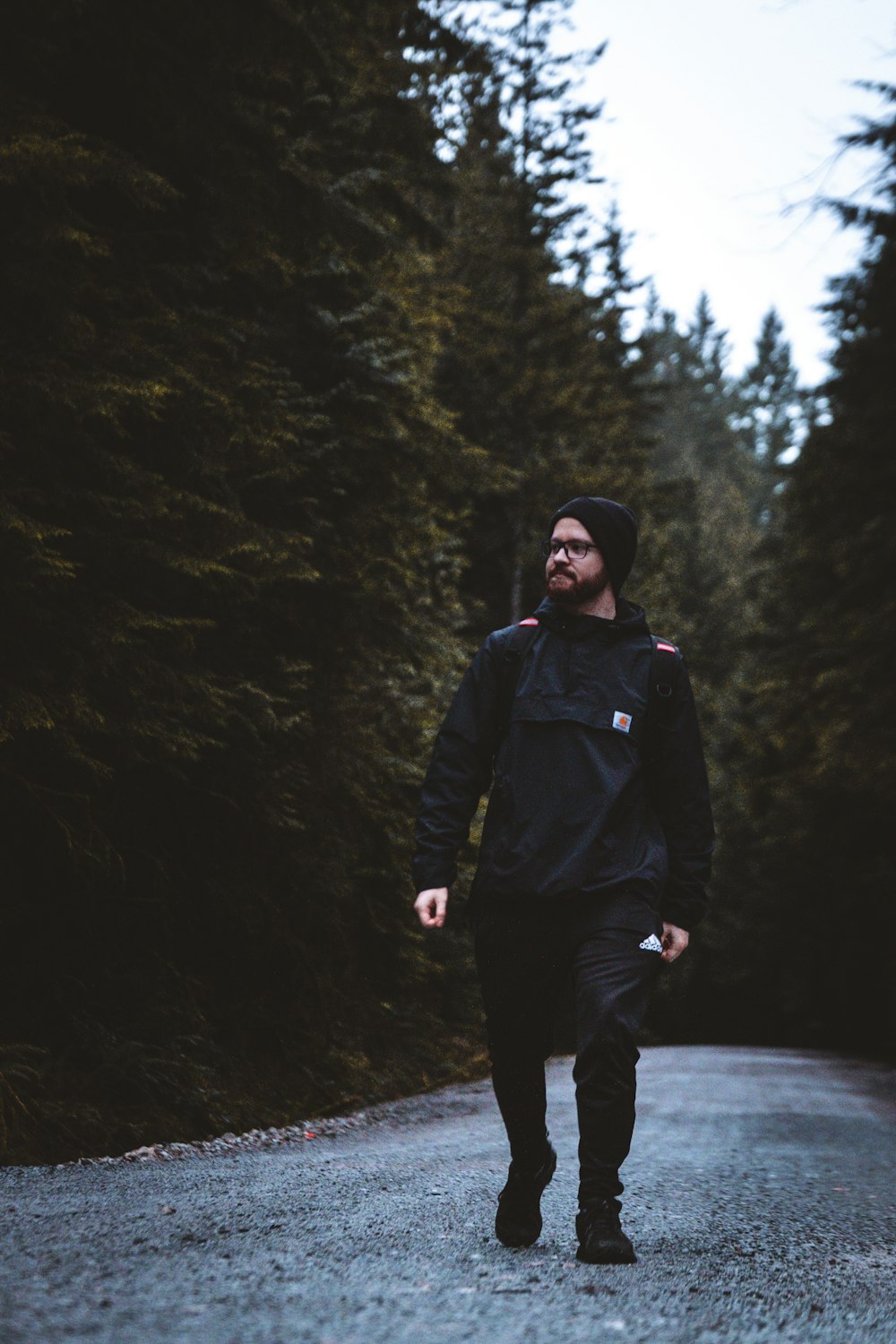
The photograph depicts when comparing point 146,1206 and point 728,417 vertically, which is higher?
point 728,417

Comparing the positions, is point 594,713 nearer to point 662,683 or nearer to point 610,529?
point 662,683

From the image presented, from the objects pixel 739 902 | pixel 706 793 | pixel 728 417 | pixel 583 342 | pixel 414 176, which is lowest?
pixel 739 902

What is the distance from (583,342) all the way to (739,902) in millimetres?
16112

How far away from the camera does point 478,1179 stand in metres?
5.13

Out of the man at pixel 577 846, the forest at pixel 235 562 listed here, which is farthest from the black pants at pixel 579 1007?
the forest at pixel 235 562

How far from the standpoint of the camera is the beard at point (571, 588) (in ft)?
12.7

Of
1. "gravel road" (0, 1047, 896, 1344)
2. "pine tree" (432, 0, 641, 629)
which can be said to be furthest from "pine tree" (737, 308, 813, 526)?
"gravel road" (0, 1047, 896, 1344)

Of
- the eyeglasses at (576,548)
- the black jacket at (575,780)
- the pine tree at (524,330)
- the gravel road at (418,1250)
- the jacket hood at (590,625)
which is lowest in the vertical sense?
the gravel road at (418,1250)

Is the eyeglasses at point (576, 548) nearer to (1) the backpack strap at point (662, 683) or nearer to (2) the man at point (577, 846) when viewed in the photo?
(2) the man at point (577, 846)

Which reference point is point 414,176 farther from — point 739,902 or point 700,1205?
point 739,902

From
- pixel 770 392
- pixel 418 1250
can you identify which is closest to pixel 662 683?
pixel 418 1250

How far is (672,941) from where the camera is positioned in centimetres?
372

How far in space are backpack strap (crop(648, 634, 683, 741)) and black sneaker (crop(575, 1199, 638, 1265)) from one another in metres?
1.36

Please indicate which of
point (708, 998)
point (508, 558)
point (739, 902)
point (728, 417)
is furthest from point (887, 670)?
point (728, 417)
